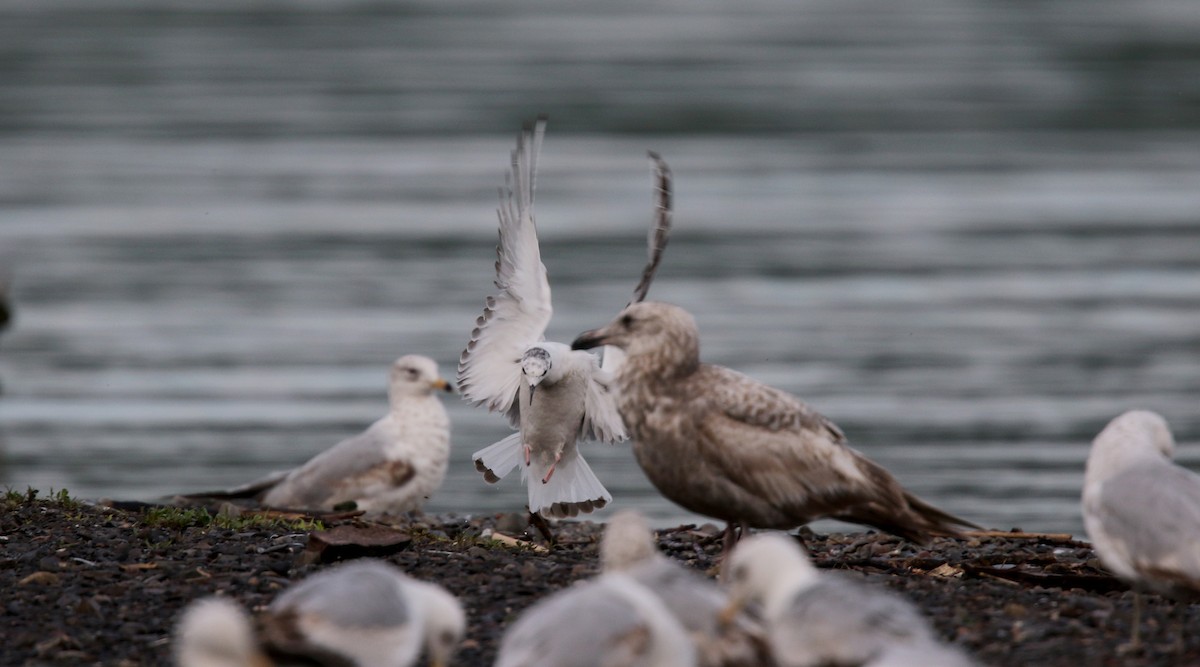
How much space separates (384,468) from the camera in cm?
1109

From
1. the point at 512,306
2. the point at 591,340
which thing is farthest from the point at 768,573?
the point at 512,306

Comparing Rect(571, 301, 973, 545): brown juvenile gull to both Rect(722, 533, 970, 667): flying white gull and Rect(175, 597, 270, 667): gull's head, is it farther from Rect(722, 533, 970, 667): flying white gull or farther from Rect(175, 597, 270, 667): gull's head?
Rect(175, 597, 270, 667): gull's head

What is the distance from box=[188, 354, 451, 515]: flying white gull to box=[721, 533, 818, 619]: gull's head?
4936mm

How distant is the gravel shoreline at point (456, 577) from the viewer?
6.82 meters

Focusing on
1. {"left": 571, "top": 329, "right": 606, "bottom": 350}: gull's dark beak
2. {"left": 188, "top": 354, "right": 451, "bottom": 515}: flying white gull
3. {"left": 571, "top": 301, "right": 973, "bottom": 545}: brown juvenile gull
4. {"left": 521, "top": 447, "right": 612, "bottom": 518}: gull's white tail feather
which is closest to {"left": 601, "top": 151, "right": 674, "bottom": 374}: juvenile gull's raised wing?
{"left": 521, "top": 447, "right": 612, "bottom": 518}: gull's white tail feather

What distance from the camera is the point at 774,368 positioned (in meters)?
15.8

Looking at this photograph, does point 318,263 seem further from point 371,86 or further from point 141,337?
point 371,86

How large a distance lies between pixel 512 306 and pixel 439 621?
13.8 feet

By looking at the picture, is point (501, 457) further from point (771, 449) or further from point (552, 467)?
point (771, 449)

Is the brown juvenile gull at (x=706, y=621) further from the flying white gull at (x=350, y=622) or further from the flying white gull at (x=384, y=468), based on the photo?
the flying white gull at (x=384, y=468)

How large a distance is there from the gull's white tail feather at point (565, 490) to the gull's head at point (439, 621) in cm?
380

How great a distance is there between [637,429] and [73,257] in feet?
48.8

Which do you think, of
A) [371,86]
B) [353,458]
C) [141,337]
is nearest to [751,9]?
[371,86]

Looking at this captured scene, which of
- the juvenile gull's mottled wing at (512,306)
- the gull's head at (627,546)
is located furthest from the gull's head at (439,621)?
the juvenile gull's mottled wing at (512,306)
